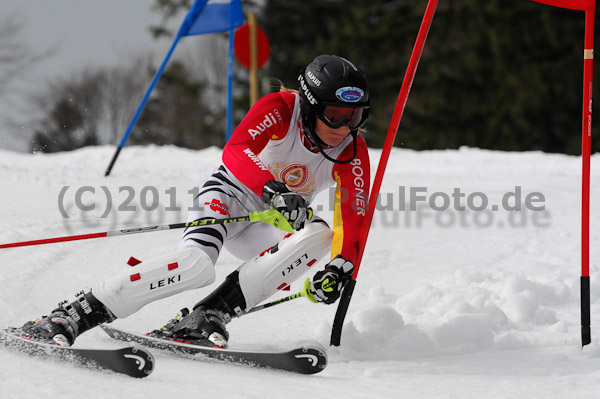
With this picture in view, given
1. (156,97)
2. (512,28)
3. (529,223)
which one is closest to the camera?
(529,223)

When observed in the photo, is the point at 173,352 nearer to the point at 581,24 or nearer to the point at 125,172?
the point at 125,172

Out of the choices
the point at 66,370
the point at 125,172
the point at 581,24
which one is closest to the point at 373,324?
the point at 66,370

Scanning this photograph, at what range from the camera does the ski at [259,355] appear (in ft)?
8.05

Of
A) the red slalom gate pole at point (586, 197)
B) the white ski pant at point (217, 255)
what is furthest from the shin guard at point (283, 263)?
the red slalom gate pole at point (586, 197)

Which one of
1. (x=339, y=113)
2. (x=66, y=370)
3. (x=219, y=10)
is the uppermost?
(x=219, y=10)

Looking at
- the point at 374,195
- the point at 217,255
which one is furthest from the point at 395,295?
the point at 217,255

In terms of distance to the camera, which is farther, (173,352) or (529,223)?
(529,223)

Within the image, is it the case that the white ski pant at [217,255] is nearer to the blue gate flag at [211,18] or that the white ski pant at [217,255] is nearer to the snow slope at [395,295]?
the snow slope at [395,295]

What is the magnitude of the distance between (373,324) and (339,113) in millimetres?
984

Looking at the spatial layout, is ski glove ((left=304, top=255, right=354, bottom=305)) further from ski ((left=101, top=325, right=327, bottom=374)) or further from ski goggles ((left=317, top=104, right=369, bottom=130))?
ski goggles ((left=317, top=104, right=369, bottom=130))

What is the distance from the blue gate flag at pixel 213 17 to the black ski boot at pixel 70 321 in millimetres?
5163

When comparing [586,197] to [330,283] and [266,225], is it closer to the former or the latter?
[330,283]

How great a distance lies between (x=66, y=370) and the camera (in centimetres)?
229

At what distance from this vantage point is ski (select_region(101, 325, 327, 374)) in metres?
2.46
